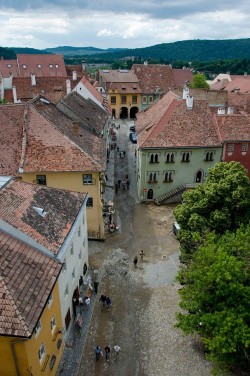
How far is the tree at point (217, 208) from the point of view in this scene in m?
27.7

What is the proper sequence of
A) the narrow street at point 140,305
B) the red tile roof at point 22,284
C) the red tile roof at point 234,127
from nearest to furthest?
1. the red tile roof at point 22,284
2. the narrow street at point 140,305
3. the red tile roof at point 234,127

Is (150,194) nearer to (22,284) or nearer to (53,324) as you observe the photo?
(53,324)

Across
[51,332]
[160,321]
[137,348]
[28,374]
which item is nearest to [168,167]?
[160,321]

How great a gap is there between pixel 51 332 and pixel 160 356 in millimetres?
8777

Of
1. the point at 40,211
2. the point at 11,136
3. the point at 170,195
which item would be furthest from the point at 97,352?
the point at 170,195

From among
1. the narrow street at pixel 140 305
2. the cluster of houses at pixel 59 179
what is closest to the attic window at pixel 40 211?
the cluster of houses at pixel 59 179

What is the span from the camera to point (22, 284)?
18.9 meters

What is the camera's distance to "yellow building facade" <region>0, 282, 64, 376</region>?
57.3 feet

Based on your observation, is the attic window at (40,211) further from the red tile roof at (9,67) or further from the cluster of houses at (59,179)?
the red tile roof at (9,67)

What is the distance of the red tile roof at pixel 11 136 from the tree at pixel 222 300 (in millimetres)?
21035

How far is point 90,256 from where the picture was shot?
3634 centimetres

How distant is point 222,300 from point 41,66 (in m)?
96.6

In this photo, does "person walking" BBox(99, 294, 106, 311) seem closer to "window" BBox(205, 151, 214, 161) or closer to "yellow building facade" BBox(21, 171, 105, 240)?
"yellow building facade" BBox(21, 171, 105, 240)

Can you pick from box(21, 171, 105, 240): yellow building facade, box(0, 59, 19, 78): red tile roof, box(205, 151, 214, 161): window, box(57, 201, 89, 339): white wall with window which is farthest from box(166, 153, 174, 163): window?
box(0, 59, 19, 78): red tile roof
